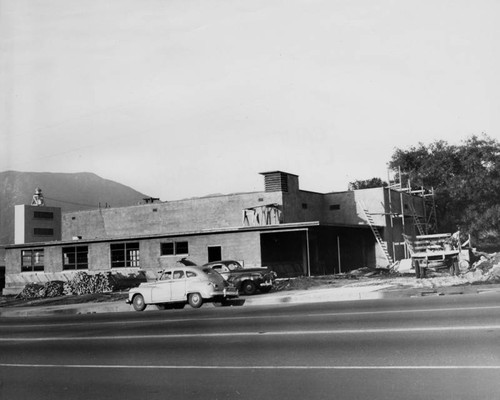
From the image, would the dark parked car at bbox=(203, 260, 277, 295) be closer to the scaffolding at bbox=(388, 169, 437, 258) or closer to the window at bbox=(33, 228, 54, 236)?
the scaffolding at bbox=(388, 169, 437, 258)

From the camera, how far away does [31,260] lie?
4109 centimetres

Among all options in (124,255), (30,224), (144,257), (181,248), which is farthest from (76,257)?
(30,224)

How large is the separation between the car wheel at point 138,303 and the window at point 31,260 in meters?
21.0

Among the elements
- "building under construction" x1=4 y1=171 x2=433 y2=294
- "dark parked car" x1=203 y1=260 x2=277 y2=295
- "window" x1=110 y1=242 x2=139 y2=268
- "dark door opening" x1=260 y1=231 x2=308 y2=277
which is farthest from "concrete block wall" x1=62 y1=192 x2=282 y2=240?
"dark parked car" x1=203 y1=260 x2=277 y2=295

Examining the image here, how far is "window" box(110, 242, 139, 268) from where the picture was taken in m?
37.9

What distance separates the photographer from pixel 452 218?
5700cm

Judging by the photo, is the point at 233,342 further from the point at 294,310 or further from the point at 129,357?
the point at 294,310

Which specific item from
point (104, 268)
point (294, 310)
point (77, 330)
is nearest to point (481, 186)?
point (104, 268)

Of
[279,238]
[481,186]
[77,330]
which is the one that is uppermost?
[481,186]

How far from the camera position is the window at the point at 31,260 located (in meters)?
40.9

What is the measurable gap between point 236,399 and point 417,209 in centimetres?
4608

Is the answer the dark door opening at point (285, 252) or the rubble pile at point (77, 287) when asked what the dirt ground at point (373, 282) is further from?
the dark door opening at point (285, 252)

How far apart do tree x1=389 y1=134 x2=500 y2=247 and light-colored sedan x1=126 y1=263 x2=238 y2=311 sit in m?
39.7

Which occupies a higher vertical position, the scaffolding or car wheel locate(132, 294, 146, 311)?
the scaffolding
